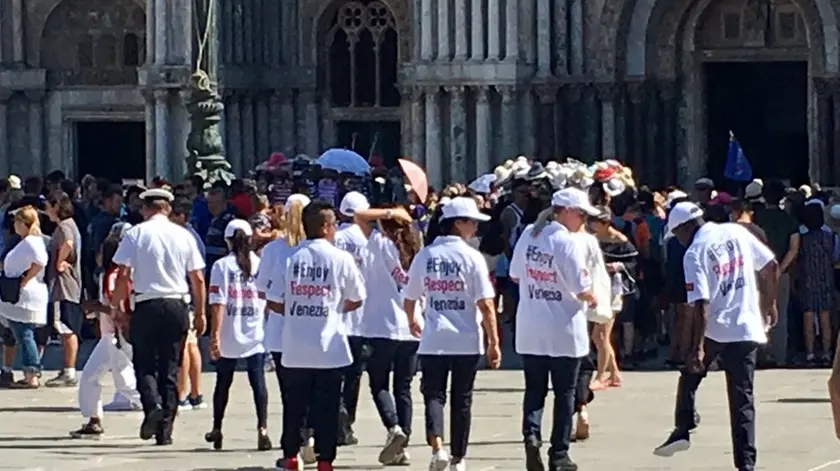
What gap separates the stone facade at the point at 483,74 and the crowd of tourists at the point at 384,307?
9727 mm

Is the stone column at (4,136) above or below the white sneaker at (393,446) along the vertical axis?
above

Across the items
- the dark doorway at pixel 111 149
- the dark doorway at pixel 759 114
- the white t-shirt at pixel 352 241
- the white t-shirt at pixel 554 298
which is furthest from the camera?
the dark doorway at pixel 111 149

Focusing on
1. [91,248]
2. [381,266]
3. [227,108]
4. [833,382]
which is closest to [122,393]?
[381,266]

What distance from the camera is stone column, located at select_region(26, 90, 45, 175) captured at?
133 feet

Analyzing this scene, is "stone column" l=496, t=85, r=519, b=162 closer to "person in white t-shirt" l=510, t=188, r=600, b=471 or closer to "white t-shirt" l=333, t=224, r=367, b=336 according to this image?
"white t-shirt" l=333, t=224, r=367, b=336

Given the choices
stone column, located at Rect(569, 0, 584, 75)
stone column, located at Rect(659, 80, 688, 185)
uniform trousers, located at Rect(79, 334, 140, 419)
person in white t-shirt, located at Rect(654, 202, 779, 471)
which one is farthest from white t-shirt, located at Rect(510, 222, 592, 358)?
stone column, located at Rect(659, 80, 688, 185)

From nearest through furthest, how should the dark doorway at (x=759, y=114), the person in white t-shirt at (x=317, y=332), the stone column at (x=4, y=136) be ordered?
the person in white t-shirt at (x=317, y=332) → the dark doorway at (x=759, y=114) → the stone column at (x=4, y=136)

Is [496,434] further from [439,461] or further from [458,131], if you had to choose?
[458,131]

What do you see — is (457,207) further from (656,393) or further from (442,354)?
(656,393)

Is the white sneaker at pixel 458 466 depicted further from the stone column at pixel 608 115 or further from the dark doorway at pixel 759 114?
the dark doorway at pixel 759 114

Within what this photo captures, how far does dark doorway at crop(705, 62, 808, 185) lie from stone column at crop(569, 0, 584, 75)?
1826 mm

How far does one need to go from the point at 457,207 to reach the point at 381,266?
1295mm

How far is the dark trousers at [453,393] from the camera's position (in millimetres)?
18359

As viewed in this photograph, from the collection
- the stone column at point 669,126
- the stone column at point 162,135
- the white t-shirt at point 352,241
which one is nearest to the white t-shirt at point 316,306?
the white t-shirt at point 352,241
